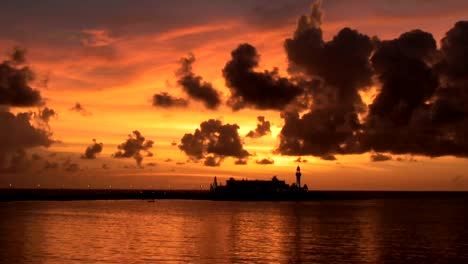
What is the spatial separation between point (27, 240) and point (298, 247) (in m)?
33.5

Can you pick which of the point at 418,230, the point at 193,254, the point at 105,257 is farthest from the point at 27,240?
the point at 418,230

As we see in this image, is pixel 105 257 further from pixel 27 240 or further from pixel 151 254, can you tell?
pixel 27 240

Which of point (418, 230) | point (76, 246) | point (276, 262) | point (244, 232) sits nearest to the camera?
point (276, 262)

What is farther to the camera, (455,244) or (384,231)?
(384,231)

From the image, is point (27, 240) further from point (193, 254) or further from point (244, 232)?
point (244, 232)

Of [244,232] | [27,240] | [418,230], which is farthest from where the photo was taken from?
[418,230]

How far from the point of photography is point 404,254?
206ft

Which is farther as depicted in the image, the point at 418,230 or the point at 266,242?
the point at 418,230

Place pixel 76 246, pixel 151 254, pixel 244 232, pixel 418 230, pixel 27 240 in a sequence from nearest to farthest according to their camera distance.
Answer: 1. pixel 151 254
2. pixel 76 246
3. pixel 27 240
4. pixel 244 232
5. pixel 418 230

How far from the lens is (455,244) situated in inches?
2916

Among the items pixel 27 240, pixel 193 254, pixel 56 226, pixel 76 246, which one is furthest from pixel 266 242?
pixel 56 226

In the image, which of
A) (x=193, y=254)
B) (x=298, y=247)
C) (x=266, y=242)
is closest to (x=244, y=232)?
(x=266, y=242)

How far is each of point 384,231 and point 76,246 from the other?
163 feet

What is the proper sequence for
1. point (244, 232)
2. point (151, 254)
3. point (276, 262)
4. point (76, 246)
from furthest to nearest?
point (244, 232) → point (76, 246) → point (151, 254) → point (276, 262)
